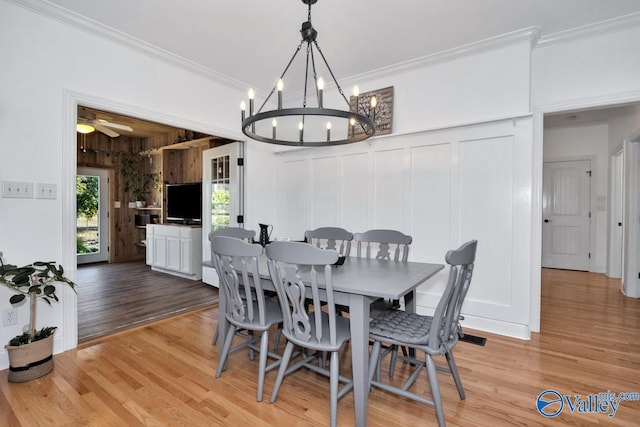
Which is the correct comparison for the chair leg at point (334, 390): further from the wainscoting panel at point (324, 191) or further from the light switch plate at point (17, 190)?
the light switch plate at point (17, 190)

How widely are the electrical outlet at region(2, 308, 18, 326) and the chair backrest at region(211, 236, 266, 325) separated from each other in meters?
1.58

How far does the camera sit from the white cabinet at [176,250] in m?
5.02

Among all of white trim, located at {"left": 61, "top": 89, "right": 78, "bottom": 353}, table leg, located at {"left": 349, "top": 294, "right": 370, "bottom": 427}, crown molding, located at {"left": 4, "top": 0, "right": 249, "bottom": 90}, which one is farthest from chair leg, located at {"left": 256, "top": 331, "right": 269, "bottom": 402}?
crown molding, located at {"left": 4, "top": 0, "right": 249, "bottom": 90}

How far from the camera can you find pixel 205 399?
6.45 feet

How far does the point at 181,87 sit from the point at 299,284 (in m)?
2.77

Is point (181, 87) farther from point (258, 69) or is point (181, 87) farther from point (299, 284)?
point (299, 284)

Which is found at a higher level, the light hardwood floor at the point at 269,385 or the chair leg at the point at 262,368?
the chair leg at the point at 262,368

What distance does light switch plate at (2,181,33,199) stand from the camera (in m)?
2.29

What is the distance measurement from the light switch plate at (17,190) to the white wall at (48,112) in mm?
36

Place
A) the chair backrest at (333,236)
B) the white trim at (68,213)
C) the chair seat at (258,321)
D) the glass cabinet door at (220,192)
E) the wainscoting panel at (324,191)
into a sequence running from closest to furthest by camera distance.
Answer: the chair seat at (258,321)
the white trim at (68,213)
the chair backrest at (333,236)
the wainscoting panel at (324,191)
the glass cabinet door at (220,192)

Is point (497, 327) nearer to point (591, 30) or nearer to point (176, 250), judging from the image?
point (591, 30)

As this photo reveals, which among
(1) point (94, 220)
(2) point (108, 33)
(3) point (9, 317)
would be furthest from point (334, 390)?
(1) point (94, 220)

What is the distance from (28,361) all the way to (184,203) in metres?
3.78

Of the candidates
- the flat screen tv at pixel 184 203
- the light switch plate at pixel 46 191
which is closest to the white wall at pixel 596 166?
the flat screen tv at pixel 184 203
